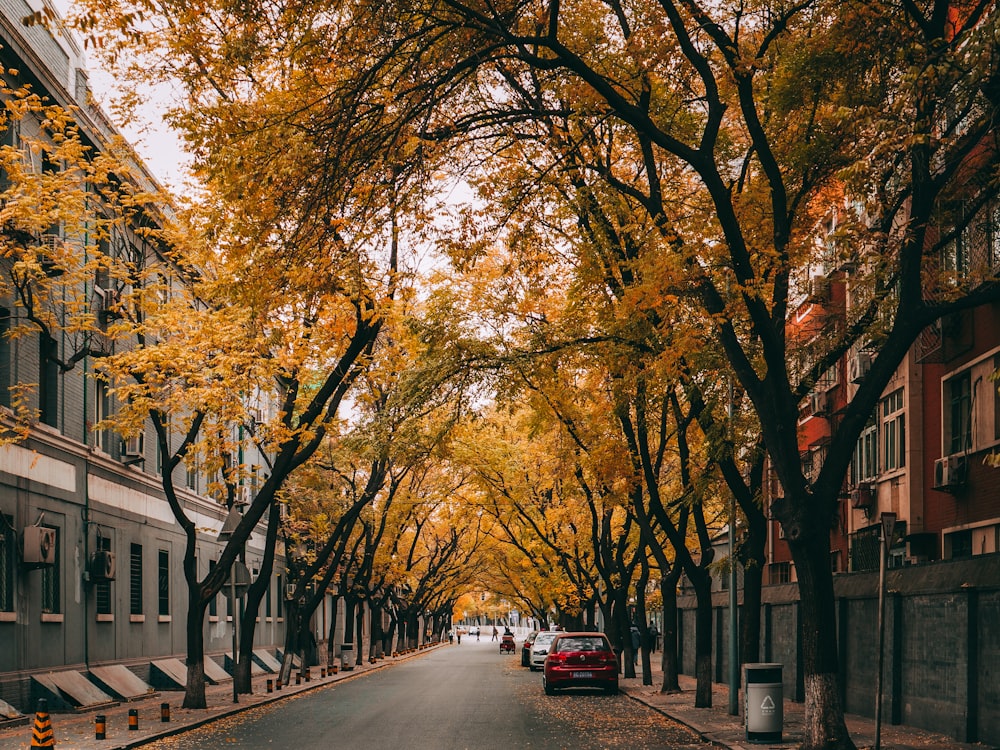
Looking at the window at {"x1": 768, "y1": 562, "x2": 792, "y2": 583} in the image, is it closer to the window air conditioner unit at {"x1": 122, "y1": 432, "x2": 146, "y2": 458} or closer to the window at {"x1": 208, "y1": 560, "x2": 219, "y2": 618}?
the window at {"x1": 208, "y1": 560, "x2": 219, "y2": 618}

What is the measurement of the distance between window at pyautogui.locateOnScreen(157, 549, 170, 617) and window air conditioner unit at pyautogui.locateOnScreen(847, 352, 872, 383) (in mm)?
19705

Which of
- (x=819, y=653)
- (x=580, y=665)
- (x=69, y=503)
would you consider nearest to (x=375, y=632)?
(x=580, y=665)

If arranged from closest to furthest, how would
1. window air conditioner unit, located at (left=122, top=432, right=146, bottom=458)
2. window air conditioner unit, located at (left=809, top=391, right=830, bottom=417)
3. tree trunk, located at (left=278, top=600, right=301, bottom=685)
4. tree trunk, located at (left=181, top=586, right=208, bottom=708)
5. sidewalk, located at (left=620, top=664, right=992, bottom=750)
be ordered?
sidewalk, located at (left=620, top=664, right=992, bottom=750), tree trunk, located at (left=181, top=586, right=208, bottom=708), window air conditioner unit, located at (left=122, top=432, right=146, bottom=458), window air conditioner unit, located at (left=809, top=391, right=830, bottom=417), tree trunk, located at (left=278, top=600, right=301, bottom=685)

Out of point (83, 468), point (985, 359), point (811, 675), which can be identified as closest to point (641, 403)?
point (985, 359)

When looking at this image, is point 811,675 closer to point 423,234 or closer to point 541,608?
point 423,234

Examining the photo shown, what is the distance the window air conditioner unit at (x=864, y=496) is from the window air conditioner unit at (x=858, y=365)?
2.49 meters

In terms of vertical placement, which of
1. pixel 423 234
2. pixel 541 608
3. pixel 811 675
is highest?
pixel 423 234

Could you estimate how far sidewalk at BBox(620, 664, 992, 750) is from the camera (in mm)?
16844

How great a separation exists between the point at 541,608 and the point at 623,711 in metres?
68.1

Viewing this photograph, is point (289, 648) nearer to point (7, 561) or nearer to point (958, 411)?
point (7, 561)

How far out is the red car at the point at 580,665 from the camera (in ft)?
99.9

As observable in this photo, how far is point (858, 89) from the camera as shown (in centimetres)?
1491

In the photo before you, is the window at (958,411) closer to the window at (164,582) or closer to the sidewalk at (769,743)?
the sidewalk at (769,743)

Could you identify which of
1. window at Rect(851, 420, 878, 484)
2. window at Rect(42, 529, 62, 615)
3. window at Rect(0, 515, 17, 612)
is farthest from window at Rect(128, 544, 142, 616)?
window at Rect(851, 420, 878, 484)
